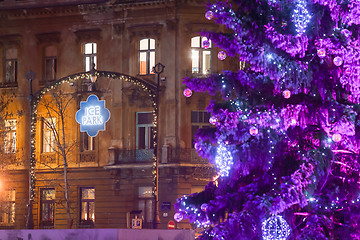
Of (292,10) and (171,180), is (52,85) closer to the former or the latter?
(171,180)

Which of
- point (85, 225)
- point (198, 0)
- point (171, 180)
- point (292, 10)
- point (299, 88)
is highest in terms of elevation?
point (198, 0)

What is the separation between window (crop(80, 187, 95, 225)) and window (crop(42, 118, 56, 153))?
9.84 ft

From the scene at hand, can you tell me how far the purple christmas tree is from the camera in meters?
13.2

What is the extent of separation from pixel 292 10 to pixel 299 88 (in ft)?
4.88

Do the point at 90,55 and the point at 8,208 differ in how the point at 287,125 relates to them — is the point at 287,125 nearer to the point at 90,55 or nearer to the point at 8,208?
the point at 90,55

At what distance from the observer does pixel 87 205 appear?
38938mm

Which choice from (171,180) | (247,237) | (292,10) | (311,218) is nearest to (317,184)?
(311,218)

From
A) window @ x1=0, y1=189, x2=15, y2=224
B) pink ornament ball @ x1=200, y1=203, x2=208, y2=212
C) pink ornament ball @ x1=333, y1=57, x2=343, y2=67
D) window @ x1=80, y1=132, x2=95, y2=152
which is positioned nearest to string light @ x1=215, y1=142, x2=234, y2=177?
pink ornament ball @ x1=200, y1=203, x2=208, y2=212

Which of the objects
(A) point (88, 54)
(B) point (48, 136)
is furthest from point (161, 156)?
(A) point (88, 54)

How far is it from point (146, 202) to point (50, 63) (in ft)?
30.8

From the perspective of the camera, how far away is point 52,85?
2883 cm

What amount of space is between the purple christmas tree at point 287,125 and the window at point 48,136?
86.7ft

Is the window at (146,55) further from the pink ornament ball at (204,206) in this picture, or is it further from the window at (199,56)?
the pink ornament ball at (204,206)

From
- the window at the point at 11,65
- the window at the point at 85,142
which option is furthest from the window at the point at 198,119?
the window at the point at 11,65
